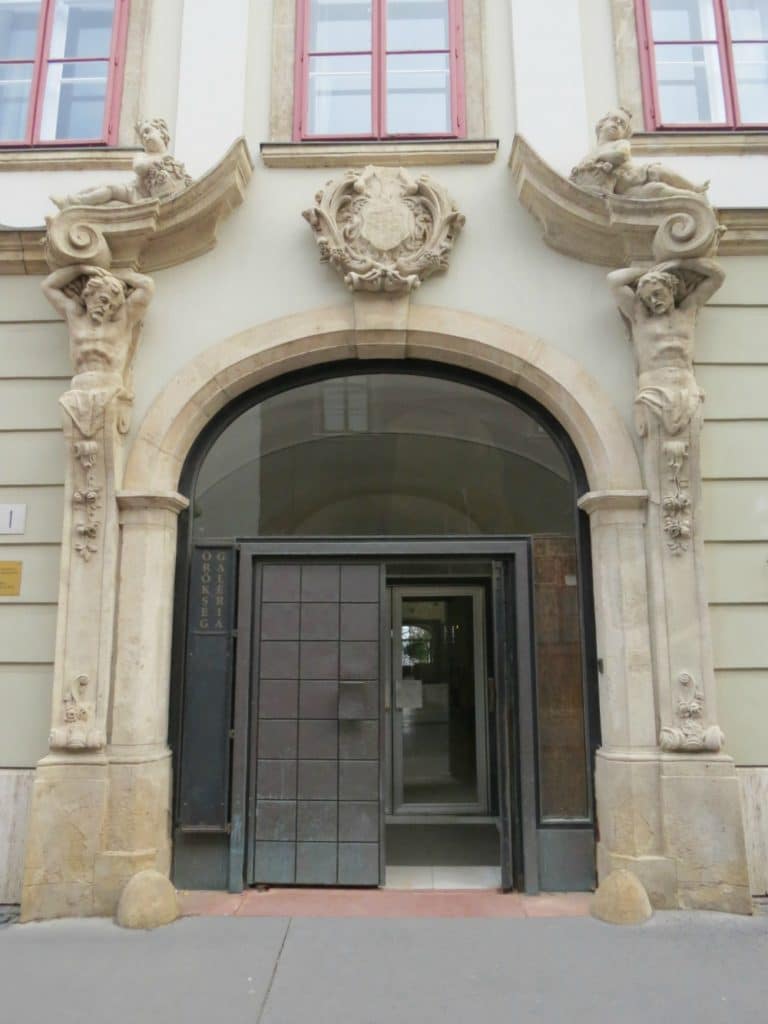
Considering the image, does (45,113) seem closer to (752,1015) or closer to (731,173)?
(731,173)

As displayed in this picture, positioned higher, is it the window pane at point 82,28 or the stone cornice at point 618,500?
the window pane at point 82,28

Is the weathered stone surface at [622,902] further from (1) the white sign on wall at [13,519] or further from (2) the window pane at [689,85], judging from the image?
(2) the window pane at [689,85]

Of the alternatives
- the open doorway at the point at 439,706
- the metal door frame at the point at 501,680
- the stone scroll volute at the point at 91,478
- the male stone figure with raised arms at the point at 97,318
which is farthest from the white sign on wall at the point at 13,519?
the open doorway at the point at 439,706

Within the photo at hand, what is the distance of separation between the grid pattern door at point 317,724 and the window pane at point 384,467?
0.47 metres

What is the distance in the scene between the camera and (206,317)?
5.96m

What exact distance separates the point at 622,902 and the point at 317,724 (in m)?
2.36

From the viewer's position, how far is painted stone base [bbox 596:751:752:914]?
16.1 feet

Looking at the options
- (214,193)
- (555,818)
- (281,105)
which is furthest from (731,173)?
(555,818)

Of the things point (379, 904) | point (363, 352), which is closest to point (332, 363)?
point (363, 352)

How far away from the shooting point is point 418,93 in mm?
6562

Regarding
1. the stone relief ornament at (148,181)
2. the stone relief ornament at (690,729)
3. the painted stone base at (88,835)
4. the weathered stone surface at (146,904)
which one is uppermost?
the stone relief ornament at (148,181)

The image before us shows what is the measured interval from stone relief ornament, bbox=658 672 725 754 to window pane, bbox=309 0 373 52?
593 cm

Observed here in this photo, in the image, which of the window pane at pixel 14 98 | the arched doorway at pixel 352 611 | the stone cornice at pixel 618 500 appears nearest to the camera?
the stone cornice at pixel 618 500

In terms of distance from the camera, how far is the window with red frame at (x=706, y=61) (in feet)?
21.2
